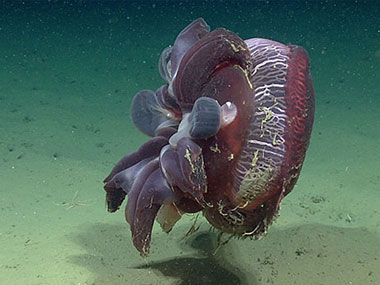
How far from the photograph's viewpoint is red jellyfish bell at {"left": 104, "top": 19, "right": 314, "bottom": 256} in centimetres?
213

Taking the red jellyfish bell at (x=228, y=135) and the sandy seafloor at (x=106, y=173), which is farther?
the sandy seafloor at (x=106, y=173)

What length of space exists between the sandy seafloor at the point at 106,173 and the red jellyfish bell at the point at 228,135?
1.03 m

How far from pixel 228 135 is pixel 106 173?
2848mm

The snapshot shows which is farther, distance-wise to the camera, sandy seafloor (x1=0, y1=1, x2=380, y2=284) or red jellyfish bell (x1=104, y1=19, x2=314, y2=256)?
sandy seafloor (x1=0, y1=1, x2=380, y2=284)

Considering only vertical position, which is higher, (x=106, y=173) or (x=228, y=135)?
(x=228, y=135)

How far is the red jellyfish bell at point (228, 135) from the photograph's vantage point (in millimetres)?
2129

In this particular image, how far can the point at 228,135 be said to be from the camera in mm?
2166

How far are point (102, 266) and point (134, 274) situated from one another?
10.9 inches

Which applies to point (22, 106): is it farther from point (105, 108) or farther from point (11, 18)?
point (11, 18)

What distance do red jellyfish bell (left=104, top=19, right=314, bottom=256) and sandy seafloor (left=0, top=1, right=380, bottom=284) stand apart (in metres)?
1.03

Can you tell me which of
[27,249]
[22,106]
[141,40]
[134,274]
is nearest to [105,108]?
[22,106]

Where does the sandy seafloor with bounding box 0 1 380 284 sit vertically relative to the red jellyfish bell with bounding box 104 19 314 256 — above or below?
below

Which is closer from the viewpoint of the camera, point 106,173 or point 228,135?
point 228,135

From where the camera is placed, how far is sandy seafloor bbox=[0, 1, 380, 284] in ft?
10.6
